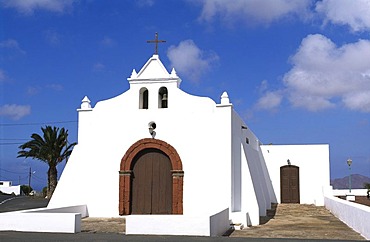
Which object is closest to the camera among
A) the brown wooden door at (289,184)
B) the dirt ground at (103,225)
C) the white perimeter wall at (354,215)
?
the white perimeter wall at (354,215)

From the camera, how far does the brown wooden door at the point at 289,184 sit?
25.1 m

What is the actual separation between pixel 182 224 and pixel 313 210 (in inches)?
431

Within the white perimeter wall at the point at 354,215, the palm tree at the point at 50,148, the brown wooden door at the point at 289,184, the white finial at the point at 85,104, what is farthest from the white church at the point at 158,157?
the palm tree at the point at 50,148

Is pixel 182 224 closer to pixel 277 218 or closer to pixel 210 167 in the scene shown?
pixel 210 167

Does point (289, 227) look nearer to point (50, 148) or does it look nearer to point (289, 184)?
point (289, 184)

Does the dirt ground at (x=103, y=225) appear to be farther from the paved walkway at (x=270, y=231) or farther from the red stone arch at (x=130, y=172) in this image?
the red stone arch at (x=130, y=172)

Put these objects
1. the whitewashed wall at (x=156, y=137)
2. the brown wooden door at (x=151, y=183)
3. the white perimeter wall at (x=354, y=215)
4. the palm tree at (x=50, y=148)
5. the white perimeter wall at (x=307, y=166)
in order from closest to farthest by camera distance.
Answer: the white perimeter wall at (x=354, y=215), the whitewashed wall at (x=156, y=137), the brown wooden door at (x=151, y=183), the white perimeter wall at (x=307, y=166), the palm tree at (x=50, y=148)

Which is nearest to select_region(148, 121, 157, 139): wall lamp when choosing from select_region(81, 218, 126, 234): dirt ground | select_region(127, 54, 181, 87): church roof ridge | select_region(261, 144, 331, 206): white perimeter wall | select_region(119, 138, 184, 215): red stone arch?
select_region(119, 138, 184, 215): red stone arch

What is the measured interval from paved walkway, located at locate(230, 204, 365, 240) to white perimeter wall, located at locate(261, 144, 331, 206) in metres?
3.89

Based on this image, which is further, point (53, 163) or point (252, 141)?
point (53, 163)

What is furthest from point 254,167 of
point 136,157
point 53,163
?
point 53,163

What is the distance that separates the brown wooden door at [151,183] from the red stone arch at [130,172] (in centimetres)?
22

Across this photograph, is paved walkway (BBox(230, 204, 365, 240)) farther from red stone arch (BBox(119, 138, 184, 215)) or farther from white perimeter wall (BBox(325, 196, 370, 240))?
red stone arch (BBox(119, 138, 184, 215))

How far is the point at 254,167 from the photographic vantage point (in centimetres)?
1909
